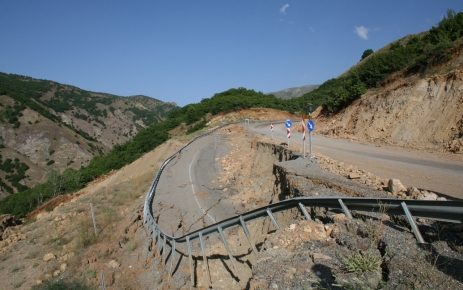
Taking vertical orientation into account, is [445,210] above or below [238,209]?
above

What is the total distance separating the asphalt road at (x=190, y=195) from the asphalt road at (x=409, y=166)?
5940 millimetres

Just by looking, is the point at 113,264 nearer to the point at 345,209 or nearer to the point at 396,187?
the point at 345,209

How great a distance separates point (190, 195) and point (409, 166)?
997 centimetres

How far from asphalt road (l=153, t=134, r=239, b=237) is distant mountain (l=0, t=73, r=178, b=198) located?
8570 cm

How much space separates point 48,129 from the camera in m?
121

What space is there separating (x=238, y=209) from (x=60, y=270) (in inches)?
271

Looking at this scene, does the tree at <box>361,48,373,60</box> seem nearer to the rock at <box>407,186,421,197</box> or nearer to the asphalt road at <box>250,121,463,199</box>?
the asphalt road at <box>250,121,463,199</box>

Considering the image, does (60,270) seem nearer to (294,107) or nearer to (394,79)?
(394,79)

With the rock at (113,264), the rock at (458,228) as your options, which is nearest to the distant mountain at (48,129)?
the rock at (113,264)

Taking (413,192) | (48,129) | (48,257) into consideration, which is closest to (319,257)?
(413,192)

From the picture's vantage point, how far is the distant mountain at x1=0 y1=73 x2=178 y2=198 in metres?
98.3

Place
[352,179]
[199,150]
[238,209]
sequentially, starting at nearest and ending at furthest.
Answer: [352,179] < [238,209] < [199,150]

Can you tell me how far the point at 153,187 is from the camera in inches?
612

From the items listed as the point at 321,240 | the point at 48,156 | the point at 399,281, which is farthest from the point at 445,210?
the point at 48,156
